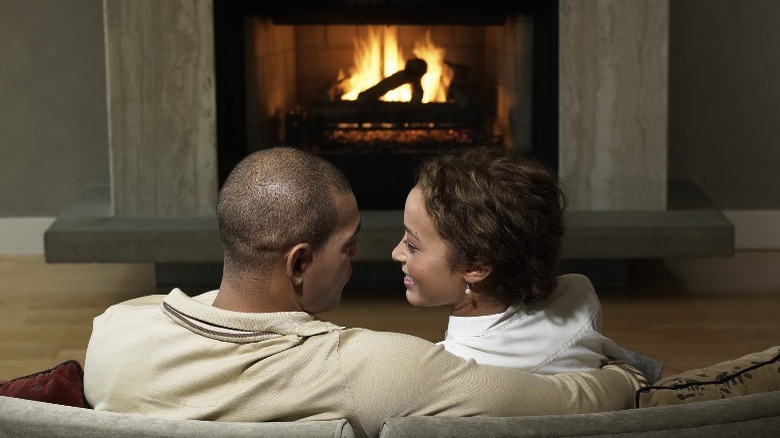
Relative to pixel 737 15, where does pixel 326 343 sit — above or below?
below

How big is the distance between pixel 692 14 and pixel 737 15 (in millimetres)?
180

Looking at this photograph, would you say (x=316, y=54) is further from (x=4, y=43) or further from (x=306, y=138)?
(x=4, y=43)

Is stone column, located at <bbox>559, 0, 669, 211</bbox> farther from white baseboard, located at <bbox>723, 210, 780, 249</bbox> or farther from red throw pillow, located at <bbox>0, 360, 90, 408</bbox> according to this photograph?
red throw pillow, located at <bbox>0, 360, 90, 408</bbox>

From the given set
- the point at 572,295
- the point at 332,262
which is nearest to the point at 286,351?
the point at 332,262

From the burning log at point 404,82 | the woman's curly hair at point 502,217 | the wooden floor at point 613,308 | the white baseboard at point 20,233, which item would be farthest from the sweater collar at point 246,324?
the white baseboard at point 20,233

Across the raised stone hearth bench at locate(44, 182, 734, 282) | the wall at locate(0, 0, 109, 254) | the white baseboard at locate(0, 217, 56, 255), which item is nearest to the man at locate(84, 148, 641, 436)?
the raised stone hearth bench at locate(44, 182, 734, 282)

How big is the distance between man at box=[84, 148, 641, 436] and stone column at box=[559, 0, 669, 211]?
2739mm

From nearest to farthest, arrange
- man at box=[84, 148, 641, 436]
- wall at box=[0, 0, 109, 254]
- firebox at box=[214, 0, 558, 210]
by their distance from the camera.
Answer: man at box=[84, 148, 641, 436] → firebox at box=[214, 0, 558, 210] → wall at box=[0, 0, 109, 254]

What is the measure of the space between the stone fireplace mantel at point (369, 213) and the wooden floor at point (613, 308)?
20 cm

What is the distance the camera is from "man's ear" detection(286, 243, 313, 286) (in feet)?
5.22

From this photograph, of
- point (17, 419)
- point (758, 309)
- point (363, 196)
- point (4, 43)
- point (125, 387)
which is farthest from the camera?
point (4, 43)

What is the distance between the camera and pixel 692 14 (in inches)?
196

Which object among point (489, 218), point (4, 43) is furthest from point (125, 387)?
point (4, 43)

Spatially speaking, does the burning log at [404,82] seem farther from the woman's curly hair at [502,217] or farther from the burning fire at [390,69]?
the woman's curly hair at [502,217]
